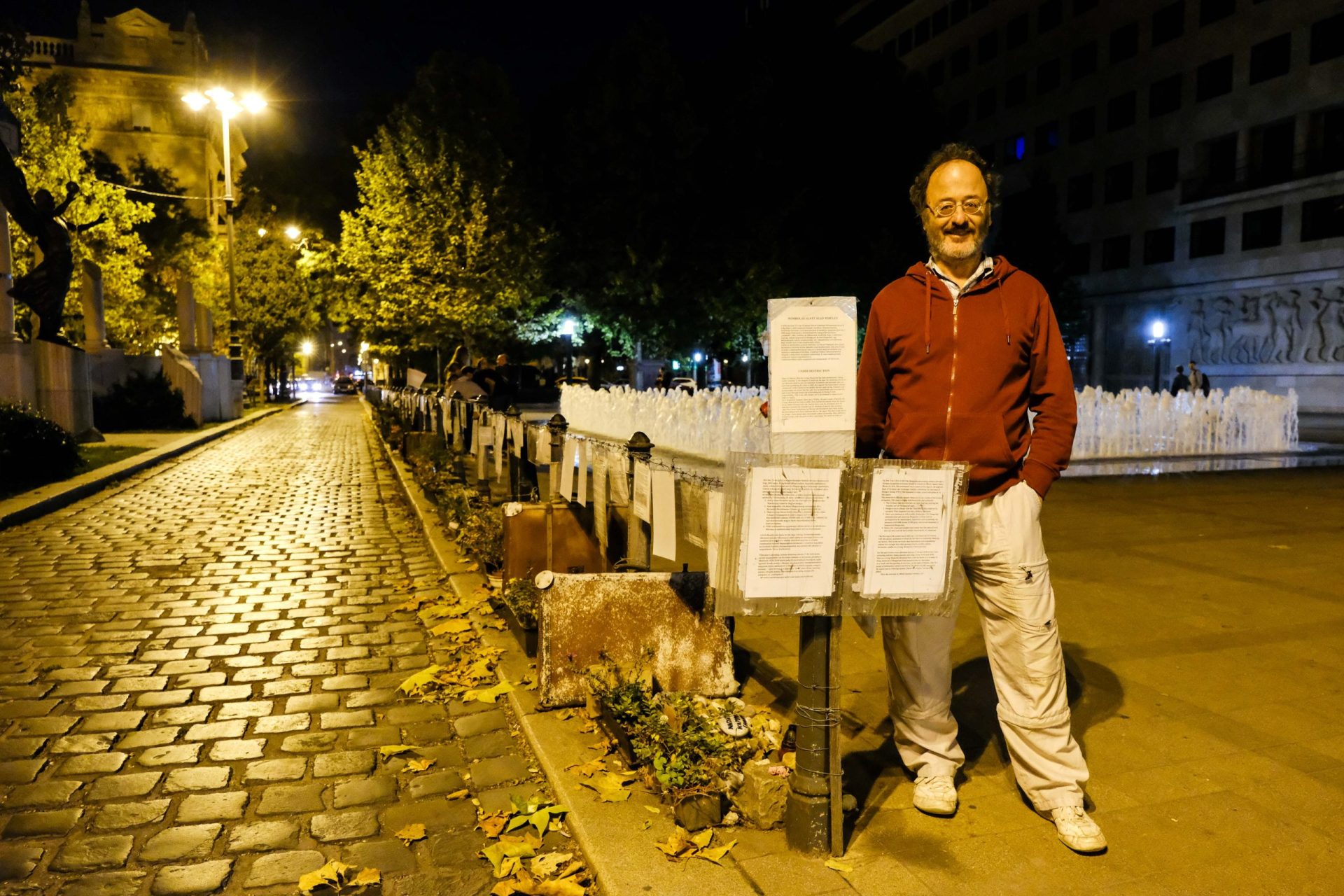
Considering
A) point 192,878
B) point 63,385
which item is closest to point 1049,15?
point 63,385

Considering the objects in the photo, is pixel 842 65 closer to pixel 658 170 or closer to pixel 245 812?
pixel 658 170

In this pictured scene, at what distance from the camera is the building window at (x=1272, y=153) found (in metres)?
40.3

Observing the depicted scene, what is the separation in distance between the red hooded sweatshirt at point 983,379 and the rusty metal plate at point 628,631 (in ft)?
5.34

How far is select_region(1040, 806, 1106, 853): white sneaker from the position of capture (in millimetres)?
3158

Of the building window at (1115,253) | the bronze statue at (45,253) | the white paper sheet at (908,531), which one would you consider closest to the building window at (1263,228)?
the building window at (1115,253)

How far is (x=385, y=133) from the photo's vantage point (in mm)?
28344

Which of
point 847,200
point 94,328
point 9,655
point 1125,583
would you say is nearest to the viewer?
point 9,655

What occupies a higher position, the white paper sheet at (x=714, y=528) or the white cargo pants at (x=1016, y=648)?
the white paper sheet at (x=714, y=528)

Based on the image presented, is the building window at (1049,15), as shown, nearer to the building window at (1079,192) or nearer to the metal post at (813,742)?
the building window at (1079,192)

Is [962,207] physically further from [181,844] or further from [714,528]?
[181,844]

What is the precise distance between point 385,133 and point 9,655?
2557 centimetres

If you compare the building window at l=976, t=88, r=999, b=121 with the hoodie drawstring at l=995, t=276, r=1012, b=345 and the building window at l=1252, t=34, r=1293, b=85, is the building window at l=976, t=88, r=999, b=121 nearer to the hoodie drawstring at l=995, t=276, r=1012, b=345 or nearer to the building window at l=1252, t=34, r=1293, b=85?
→ the building window at l=1252, t=34, r=1293, b=85

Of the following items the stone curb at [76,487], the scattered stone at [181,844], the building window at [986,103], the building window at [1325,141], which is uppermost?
the building window at [986,103]

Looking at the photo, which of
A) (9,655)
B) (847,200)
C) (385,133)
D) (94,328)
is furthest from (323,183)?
(9,655)
